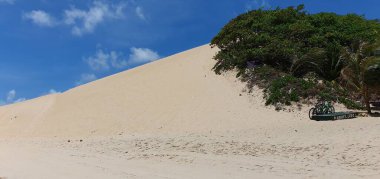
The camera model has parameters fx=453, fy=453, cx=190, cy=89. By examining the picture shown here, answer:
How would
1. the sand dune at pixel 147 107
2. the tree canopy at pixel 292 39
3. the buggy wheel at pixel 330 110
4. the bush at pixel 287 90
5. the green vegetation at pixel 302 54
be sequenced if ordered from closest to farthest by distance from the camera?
1. the buggy wheel at pixel 330 110
2. the green vegetation at pixel 302 54
3. the sand dune at pixel 147 107
4. the bush at pixel 287 90
5. the tree canopy at pixel 292 39

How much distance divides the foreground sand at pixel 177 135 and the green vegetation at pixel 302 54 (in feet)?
4.32

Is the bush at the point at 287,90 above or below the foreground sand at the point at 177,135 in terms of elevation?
above

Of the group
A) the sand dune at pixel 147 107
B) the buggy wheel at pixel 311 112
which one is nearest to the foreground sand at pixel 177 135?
the sand dune at pixel 147 107

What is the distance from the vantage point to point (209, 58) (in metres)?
33.8

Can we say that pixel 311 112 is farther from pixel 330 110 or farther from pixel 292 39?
pixel 292 39

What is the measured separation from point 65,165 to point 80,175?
1870mm

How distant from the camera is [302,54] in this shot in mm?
26172

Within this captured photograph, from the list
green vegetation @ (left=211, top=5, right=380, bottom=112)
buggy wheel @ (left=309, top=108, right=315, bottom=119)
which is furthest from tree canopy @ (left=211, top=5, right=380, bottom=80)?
buggy wheel @ (left=309, top=108, right=315, bottom=119)

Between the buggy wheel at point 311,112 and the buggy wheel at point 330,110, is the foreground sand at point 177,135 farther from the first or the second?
the buggy wheel at point 330,110

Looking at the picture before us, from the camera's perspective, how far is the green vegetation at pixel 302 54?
69.7 ft

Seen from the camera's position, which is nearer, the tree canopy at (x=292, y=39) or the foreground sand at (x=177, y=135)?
the foreground sand at (x=177, y=135)

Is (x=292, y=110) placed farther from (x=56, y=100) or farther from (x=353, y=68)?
(x=56, y=100)

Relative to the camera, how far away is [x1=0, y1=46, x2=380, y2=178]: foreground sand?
11.7 metres

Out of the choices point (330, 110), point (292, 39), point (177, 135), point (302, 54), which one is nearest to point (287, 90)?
point (330, 110)
